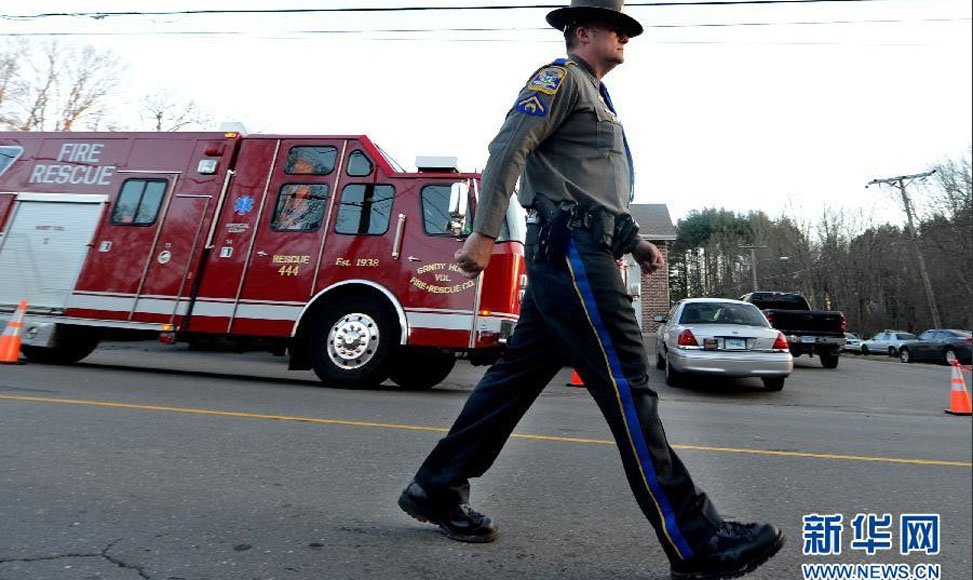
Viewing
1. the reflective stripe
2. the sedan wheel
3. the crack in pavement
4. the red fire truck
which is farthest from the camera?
the sedan wheel

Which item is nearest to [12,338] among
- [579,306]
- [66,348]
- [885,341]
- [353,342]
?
[66,348]

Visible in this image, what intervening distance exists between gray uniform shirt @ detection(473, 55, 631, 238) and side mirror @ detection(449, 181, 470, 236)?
458cm

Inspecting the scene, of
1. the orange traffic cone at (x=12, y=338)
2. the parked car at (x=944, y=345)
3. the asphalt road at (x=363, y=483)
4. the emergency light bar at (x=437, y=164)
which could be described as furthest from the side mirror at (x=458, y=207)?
the orange traffic cone at (x=12, y=338)

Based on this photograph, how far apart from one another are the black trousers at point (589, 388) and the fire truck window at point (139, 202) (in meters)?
7.38

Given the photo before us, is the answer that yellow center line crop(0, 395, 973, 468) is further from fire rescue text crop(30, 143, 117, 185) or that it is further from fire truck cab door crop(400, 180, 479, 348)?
fire rescue text crop(30, 143, 117, 185)

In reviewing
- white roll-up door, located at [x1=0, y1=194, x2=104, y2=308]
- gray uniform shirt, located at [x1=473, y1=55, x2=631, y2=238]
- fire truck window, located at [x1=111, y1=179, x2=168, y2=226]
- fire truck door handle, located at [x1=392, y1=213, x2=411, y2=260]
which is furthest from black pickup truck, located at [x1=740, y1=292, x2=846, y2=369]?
white roll-up door, located at [x1=0, y1=194, x2=104, y2=308]

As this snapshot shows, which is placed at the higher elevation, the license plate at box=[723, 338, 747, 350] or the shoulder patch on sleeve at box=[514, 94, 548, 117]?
the license plate at box=[723, 338, 747, 350]

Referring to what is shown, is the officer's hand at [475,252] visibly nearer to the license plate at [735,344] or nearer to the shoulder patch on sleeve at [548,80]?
the shoulder patch on sleeve at [548,80]

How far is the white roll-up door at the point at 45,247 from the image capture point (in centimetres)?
852

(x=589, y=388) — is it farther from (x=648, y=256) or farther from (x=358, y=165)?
(x=358, y=165)

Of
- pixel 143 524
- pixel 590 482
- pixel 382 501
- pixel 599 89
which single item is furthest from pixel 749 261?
pixel 143 524

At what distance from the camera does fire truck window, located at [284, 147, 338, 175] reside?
8.21 m

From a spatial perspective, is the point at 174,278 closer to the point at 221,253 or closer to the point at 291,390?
the point at 221,253

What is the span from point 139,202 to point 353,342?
354 cm
